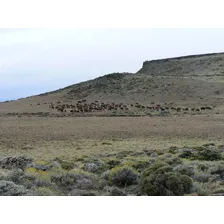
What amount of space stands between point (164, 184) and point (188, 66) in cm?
8748

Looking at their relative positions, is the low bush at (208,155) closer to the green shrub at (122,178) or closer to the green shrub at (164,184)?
the green shrub at (122,178)

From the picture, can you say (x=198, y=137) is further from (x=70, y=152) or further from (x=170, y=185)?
(x=170, y=185)

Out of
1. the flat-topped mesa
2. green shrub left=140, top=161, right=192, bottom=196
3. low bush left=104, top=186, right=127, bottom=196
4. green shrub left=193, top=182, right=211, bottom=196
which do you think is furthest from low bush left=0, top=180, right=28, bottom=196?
the flat-topped mesa

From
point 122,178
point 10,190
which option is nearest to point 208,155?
point 122,178

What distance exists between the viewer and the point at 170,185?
329 inches

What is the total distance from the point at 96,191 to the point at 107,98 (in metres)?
49.5

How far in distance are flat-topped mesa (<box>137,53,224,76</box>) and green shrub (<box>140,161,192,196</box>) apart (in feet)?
233

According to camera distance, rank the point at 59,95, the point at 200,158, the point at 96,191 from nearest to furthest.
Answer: the point at 96,191
the point at 200,158
the point at 59,95

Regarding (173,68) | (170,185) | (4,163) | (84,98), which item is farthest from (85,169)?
(173,68)

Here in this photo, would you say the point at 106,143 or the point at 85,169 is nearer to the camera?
the point at 85,169

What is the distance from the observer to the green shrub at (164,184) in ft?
27.1

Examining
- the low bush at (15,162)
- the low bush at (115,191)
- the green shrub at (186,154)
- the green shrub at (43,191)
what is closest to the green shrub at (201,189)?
the low bush at (115,191)

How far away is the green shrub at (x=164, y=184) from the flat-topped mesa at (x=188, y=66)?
71.1 m

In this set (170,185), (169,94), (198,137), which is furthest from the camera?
(169,94)
